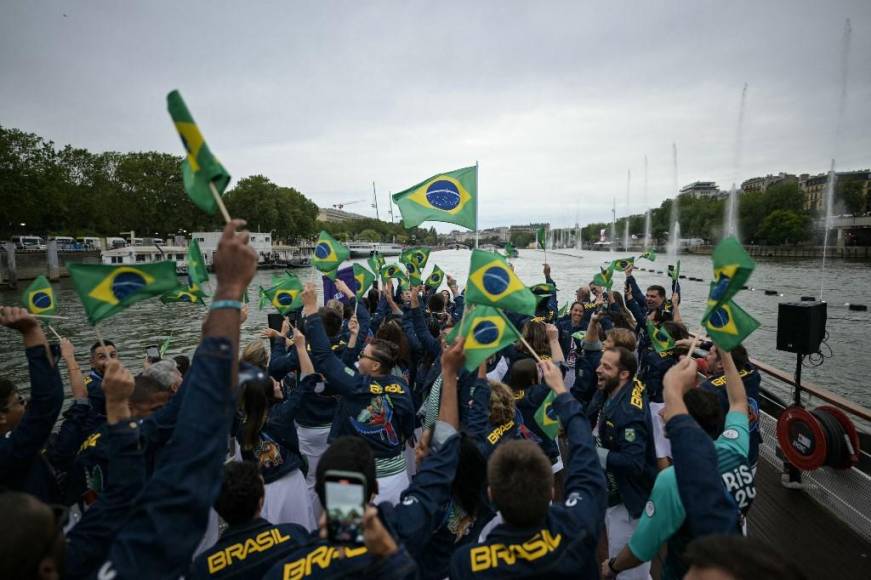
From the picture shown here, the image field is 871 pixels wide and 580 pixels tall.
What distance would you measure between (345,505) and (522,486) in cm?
97

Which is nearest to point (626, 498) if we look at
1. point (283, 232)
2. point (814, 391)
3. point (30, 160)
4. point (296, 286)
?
point (814, 391)

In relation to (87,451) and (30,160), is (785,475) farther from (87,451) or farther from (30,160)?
(30,160)

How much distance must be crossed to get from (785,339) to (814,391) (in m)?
1.00

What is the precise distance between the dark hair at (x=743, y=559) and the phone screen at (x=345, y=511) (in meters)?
1.21

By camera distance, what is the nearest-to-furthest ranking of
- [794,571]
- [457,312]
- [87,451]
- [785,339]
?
[794,571], [87,451], [785,339], [457,312]

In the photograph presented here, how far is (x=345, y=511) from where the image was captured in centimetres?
131

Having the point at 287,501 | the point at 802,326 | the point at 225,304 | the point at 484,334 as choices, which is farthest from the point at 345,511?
the point at 802,326

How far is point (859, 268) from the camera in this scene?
52000 millimetres

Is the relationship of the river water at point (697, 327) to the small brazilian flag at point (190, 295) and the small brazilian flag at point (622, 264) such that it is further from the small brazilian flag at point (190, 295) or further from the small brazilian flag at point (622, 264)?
the small brazilian flag at point (622, 264)

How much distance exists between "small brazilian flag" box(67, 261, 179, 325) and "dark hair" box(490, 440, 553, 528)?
213 cm

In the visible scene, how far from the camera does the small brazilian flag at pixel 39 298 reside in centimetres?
473

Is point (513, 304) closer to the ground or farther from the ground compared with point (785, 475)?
farther from the ground

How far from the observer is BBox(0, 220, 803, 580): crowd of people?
1531 mm

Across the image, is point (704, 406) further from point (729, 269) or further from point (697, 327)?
point (697, 327)
